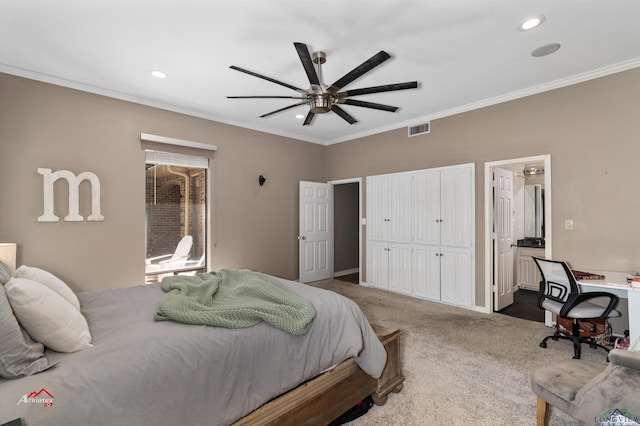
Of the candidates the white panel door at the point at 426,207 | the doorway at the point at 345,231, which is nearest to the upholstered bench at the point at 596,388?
the white panel door at the point at 426,207

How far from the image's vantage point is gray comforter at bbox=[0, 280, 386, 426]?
110 centimetres

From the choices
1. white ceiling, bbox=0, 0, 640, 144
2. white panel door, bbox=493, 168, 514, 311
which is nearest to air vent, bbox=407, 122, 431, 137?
white ceiling, bbox=0, 0, 640, 144

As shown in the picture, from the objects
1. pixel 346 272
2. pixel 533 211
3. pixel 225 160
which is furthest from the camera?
pixel 346 272

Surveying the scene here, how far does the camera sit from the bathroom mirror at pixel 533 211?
5.39 m

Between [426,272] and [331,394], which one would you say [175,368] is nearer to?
[331,394]

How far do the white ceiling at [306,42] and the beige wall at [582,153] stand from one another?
0.77ft

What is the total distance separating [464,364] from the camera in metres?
2.67

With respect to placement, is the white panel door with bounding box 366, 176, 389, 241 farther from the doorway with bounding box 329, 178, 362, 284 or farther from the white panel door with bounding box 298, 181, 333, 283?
the doorway with bounding box 329, 178, 362, 284

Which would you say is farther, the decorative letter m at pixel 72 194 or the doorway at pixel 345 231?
the doorway at pixel 345 231

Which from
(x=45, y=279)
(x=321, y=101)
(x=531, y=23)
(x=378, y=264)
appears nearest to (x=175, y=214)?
(x=45, y=279)

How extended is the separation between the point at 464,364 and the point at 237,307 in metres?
2.19

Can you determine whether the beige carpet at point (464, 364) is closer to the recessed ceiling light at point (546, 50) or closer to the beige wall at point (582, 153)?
the beige wall at point (582, 153)

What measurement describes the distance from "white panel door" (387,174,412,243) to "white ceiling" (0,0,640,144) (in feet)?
4.91

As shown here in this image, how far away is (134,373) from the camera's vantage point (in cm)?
122
